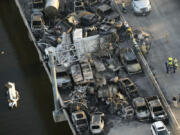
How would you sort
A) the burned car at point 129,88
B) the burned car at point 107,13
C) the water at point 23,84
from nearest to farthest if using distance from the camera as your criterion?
the burned car at point 129,88 → the water at point 23,84 → the burned car at point 107,13

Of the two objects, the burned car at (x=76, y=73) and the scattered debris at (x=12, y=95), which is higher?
the burned car at (x=76, y=73)

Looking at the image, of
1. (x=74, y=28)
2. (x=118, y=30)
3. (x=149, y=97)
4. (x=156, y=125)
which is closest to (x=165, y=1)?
(x=118, y=30)

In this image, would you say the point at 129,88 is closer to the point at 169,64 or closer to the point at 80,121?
the point at 169,64

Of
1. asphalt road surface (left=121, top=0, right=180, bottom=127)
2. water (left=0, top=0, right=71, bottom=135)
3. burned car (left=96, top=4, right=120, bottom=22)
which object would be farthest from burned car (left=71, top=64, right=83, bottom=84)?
burned car (left=96, top=4, right=120, bottom=22)

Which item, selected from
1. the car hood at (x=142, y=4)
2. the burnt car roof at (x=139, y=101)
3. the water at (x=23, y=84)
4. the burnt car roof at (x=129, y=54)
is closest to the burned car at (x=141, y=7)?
the car hood at (x=142, y=4)

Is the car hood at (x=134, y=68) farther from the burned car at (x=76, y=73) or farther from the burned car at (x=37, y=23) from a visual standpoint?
the burned car at (x=37, y=23)

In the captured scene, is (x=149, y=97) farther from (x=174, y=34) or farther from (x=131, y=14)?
(x=131, y=14)

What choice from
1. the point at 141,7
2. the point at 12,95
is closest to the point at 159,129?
the point at 12,95
